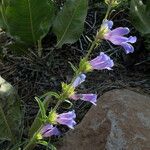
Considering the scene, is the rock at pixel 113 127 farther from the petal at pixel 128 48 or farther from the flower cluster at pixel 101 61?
the petal at pixel 128 48

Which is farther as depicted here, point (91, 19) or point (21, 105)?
point (91, 19)

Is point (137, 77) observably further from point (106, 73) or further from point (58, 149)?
point (58, 149)

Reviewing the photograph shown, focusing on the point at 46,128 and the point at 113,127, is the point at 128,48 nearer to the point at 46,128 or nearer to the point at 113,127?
the point at 46,128

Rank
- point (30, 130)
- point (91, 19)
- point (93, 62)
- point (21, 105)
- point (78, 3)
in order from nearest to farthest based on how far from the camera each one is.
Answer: point (93, 62), point (30, 130), point (21, 105), point (78, 3), point (91, 19)

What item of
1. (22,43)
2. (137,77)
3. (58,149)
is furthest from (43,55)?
(58,149)

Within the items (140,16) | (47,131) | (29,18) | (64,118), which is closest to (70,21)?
(29,18)
